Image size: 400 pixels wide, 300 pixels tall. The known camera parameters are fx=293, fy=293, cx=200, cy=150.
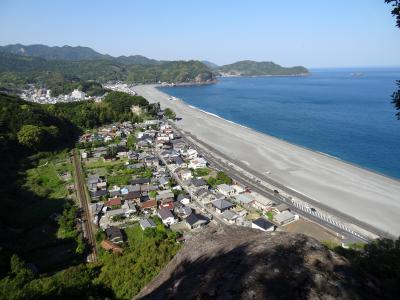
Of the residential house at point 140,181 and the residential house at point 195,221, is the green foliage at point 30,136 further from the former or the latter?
the residential house at point 195,221

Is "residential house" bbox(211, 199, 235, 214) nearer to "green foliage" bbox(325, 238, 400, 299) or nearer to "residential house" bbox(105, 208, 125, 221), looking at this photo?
"residential house" bbox(105, 208, 125, 221)

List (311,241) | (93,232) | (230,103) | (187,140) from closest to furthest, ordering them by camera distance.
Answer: (311,241), (93,232), (187,140), (230,103)

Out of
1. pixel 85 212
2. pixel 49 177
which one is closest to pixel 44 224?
pixel 85 212

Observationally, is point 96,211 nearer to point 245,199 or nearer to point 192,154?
point 245,199

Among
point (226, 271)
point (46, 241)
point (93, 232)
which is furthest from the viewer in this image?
point (93, 232)

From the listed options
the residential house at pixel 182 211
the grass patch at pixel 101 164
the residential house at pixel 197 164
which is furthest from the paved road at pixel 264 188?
the grass patch at pixel 101 164

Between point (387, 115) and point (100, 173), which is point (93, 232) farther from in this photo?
point (387, 115)

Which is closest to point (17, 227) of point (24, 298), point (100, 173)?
point (100, 173)
